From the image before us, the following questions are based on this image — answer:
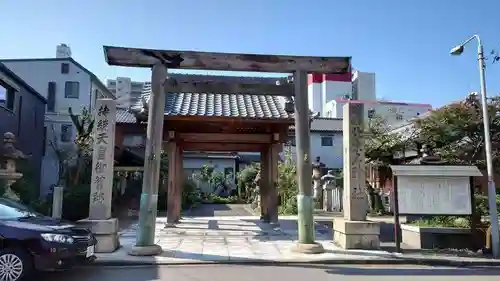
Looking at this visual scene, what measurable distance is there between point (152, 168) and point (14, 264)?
3677 mm

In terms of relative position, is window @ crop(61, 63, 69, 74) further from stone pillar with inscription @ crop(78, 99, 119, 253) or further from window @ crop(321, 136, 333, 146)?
window @ crop(321, 136, 333, 146)

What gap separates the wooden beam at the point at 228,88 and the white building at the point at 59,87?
20.8 metres

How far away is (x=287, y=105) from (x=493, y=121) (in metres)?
9.58

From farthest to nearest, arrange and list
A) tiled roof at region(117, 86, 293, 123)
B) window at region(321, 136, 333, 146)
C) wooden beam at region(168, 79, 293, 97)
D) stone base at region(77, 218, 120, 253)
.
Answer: window at region(321, 136, 333, 146) < tiled roof at region(117, 86, 293, 123) < wooden beam at region(168, 79, 293, 97) < stone base at region(77, 218, 120, 253)

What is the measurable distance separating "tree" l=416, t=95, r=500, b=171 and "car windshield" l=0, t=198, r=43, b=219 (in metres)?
15.6

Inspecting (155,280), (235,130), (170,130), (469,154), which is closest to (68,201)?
(170,130)

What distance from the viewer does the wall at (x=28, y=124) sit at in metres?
21.5

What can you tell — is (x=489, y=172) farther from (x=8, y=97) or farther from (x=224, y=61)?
(x=8, y=97)

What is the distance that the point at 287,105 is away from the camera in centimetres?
1436

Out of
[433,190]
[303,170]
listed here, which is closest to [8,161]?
[303,170]

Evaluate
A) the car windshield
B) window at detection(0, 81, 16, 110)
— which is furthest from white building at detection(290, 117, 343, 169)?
the car windshield

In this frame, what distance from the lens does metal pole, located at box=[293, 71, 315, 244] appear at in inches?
397

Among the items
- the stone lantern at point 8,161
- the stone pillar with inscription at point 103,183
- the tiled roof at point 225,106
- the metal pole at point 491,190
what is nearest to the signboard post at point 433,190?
the metal pole at point 491,190

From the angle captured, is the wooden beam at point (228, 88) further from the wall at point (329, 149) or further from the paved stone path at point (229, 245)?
the wall at point (329, 149)
